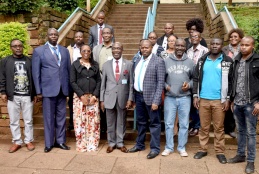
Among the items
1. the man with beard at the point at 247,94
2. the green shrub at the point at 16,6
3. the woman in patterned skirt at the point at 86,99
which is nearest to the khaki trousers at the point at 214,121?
the man with beard at the point at 247,94

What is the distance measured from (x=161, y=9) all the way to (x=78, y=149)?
8.41m

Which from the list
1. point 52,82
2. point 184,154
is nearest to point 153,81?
point 184,154

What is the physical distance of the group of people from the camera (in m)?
4.04

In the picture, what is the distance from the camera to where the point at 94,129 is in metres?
4.54

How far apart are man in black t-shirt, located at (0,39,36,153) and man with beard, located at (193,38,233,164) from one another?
2717mm

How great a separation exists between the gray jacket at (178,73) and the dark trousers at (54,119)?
183 cm

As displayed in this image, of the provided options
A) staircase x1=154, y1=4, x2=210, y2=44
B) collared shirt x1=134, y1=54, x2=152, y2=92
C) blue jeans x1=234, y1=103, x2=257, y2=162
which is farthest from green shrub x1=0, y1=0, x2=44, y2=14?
blue jeans x1=234, y1=103, x2=257, y2=162

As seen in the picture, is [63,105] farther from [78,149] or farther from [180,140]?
[180,140]

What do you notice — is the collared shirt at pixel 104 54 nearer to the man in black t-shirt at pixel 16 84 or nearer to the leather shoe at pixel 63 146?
the man in black t-shirt at pixel 16 84

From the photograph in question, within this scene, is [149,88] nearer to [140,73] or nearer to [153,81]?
[153,81]

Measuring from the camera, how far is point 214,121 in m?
4.14

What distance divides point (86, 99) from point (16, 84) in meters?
1.19

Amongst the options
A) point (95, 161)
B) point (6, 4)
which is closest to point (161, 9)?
point (6, 4)

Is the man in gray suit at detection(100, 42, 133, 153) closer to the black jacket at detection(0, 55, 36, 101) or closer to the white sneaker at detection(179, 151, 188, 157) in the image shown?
the white sneaker at detection(179, 151, 188, 157)
